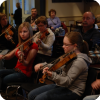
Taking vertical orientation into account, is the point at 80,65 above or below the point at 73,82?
above

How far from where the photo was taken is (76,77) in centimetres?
171

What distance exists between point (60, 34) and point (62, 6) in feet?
10.3

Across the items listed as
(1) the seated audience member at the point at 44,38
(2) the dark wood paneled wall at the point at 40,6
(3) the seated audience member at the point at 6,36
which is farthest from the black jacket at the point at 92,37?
(2) the dark wood paneled wall at the point at 40,6

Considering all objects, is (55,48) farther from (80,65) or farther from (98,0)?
(98,0)

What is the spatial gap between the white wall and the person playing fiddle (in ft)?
18.5

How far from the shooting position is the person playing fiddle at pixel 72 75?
1.69 meters

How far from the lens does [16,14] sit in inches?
317

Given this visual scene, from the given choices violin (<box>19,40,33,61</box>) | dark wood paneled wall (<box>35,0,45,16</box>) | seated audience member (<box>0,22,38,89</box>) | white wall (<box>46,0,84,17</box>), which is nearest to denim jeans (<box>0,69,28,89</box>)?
seated audience member (<box>0,22,38,89</box>)

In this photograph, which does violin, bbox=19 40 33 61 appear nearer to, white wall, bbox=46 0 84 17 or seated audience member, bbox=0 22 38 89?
seated audience member, bbox=0 22 38 89

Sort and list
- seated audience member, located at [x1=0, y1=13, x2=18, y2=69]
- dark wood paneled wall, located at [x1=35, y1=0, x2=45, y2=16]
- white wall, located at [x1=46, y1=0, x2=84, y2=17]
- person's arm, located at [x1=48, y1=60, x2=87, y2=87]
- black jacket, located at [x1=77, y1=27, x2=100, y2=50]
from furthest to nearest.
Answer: white wall, located at [x1=46, y1=0, x2=84, y2=17] → dark wood paneled wall, located at [x1=35, y1=0, x2=45, y2=16] → seated audience member, located at [x1=0, y1=13, x2=18, y2=69] → black jacket, located at [x1=77, y1=27, x2=100, y2=50] → person's arm, located at [x1=48, y1=60, x2=87, y2=87]

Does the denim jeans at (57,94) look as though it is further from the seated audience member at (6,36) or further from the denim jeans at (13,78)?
the seated audience member at (6,36)

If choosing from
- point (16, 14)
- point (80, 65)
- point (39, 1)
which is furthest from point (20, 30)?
point (16, 14)

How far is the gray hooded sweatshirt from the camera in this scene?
1.68 m

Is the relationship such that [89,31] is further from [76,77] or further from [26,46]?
[76,77]
